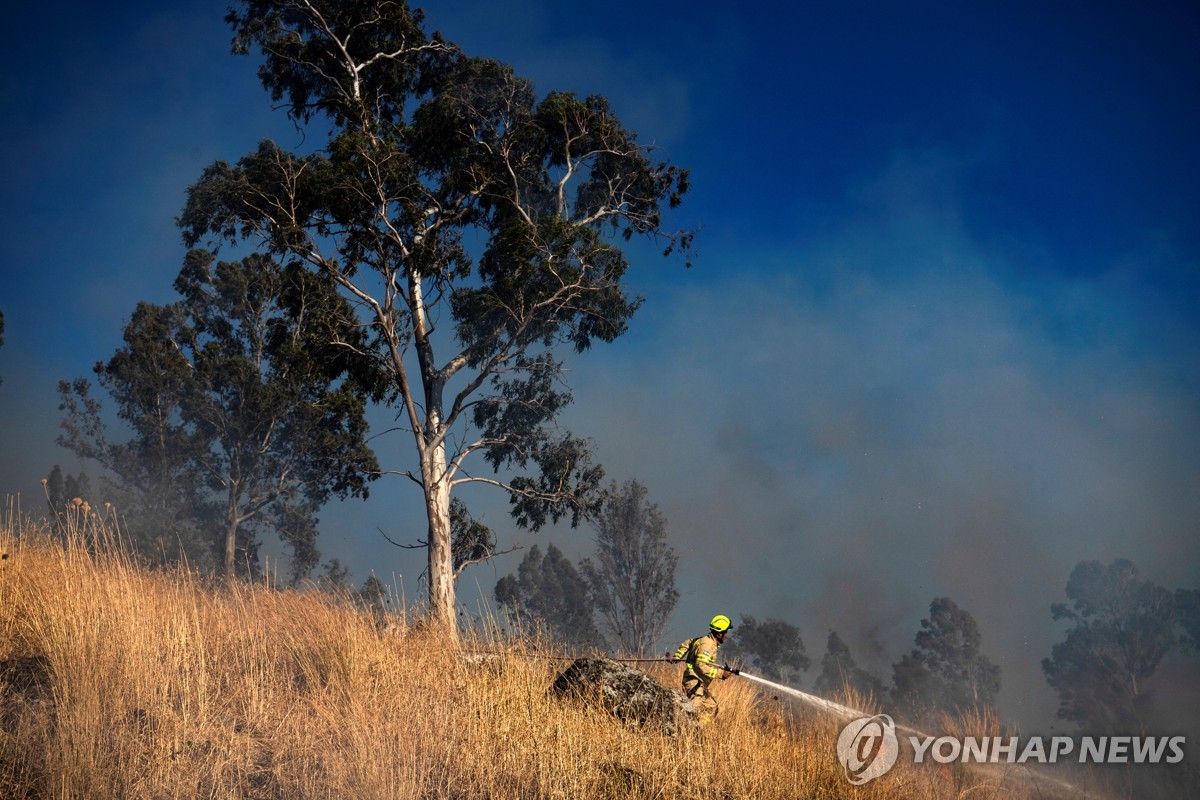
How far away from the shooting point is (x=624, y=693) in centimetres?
721

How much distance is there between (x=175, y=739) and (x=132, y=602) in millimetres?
2143

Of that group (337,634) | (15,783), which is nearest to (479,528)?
(337,634)

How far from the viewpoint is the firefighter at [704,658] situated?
27.0 feet

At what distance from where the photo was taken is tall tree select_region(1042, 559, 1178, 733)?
41.2 m

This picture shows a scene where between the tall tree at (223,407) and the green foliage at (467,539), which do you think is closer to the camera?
the green foliage at (467,539)

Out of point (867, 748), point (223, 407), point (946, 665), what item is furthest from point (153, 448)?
point (946, 665)

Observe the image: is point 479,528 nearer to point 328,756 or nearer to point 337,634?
point 337,634

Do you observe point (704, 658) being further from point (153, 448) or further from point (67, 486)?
point (67, 486)

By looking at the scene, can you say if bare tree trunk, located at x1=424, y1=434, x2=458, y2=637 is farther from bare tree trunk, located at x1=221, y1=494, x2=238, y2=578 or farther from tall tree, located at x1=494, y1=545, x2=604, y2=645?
tall tree, located at x1=494, y1=545, x2=604, y2=645

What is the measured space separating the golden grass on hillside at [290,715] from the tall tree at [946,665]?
45612 millimetres

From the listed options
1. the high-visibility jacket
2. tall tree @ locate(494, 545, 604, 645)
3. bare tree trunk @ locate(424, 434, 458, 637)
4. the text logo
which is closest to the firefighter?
the high-visibility jacket

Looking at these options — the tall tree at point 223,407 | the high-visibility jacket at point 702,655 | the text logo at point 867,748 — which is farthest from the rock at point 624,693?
the tall tree at point 223,407

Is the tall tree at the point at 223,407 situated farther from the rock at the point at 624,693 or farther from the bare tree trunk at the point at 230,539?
the rock at the point at 624,693

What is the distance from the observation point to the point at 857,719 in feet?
26.9
